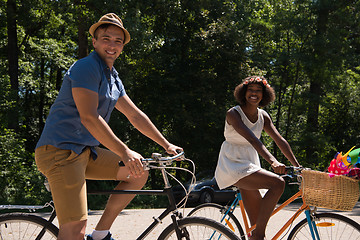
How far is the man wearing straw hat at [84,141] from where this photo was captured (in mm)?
2674

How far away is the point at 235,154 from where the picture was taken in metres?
4.02

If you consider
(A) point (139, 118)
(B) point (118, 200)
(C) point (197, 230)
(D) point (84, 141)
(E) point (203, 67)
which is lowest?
(C) point (197, 230)

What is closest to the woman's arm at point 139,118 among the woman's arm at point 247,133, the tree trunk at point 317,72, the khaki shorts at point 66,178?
the khaki shorts at point 66,178

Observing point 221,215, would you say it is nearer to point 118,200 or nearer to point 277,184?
point 277,184

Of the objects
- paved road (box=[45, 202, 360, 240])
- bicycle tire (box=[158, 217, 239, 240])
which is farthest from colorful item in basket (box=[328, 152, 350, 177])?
paved road (box=[45, 202, 360, 240])

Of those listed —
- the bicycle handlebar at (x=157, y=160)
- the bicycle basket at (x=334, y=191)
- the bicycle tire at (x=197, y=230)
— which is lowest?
the bicycle tire at (x=197, y=230)

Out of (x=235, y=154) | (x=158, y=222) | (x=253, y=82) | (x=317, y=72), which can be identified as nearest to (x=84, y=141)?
(x=158, y=222)

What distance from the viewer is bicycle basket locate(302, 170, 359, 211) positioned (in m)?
3.38

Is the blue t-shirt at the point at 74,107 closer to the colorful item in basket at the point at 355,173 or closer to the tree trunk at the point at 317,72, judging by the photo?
the colorful item in basket at the point at 355,173

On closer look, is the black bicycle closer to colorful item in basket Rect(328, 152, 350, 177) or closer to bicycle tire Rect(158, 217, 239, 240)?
bicycle tire Rect(158, 217, 239, 240)

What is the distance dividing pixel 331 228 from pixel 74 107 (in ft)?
7.47

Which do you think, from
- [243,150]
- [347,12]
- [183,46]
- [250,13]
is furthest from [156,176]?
[243,150]

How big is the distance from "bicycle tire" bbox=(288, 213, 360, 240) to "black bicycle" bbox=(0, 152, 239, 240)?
3.76ft

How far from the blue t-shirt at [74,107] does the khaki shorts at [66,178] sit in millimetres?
53
